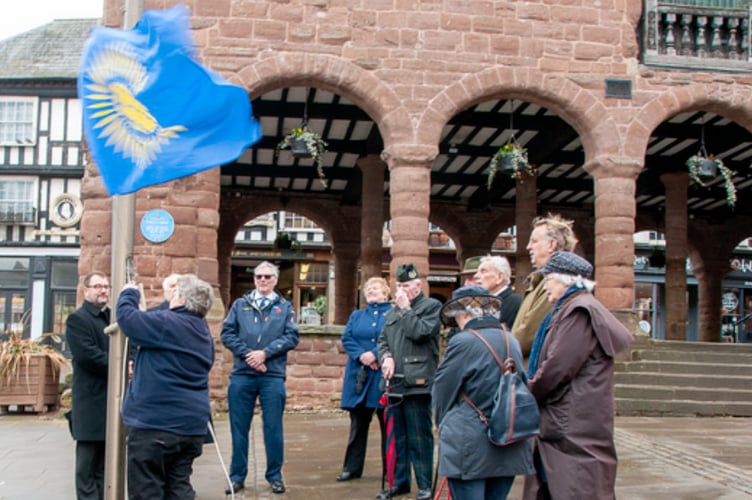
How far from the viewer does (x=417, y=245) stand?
11.5 metres

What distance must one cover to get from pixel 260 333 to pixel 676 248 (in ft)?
43.5

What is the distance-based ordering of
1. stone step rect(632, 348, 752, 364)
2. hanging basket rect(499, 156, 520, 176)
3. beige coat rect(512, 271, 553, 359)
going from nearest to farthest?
1. beige coat rect(512, 271, 553, 359)
2. stone step rect(632, 348, 752, 364)
3. hanging basket rect(499, 156, 520, 176)

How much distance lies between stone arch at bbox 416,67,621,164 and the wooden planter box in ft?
19.9

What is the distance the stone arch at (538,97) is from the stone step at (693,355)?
9.52 feet

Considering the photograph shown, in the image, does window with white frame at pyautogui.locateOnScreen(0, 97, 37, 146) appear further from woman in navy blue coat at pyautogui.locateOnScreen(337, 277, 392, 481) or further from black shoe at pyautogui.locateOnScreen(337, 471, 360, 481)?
black shoe at pyautogui.locateOnScreen(337, 471, 360, 481)

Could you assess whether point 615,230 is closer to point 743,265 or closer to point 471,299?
point 471,299

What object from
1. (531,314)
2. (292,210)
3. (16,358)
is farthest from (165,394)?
(292,210)

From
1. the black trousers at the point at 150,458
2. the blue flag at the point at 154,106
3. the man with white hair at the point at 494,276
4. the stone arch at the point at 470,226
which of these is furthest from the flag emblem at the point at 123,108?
the stone arch at the point at 470,226

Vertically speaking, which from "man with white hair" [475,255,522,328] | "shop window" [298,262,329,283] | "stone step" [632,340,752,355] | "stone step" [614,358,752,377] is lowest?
"stone step" [614,358,752,377]

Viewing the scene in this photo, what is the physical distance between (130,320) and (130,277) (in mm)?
301

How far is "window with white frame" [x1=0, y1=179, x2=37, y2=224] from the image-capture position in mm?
25188

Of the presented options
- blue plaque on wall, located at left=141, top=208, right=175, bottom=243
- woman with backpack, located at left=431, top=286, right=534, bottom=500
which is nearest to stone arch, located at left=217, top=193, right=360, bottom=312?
blue plaque on wall, located at left=141, top=208, right=175, bottom=243

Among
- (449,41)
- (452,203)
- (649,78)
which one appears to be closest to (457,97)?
(449,41)

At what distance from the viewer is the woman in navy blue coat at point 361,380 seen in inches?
265
